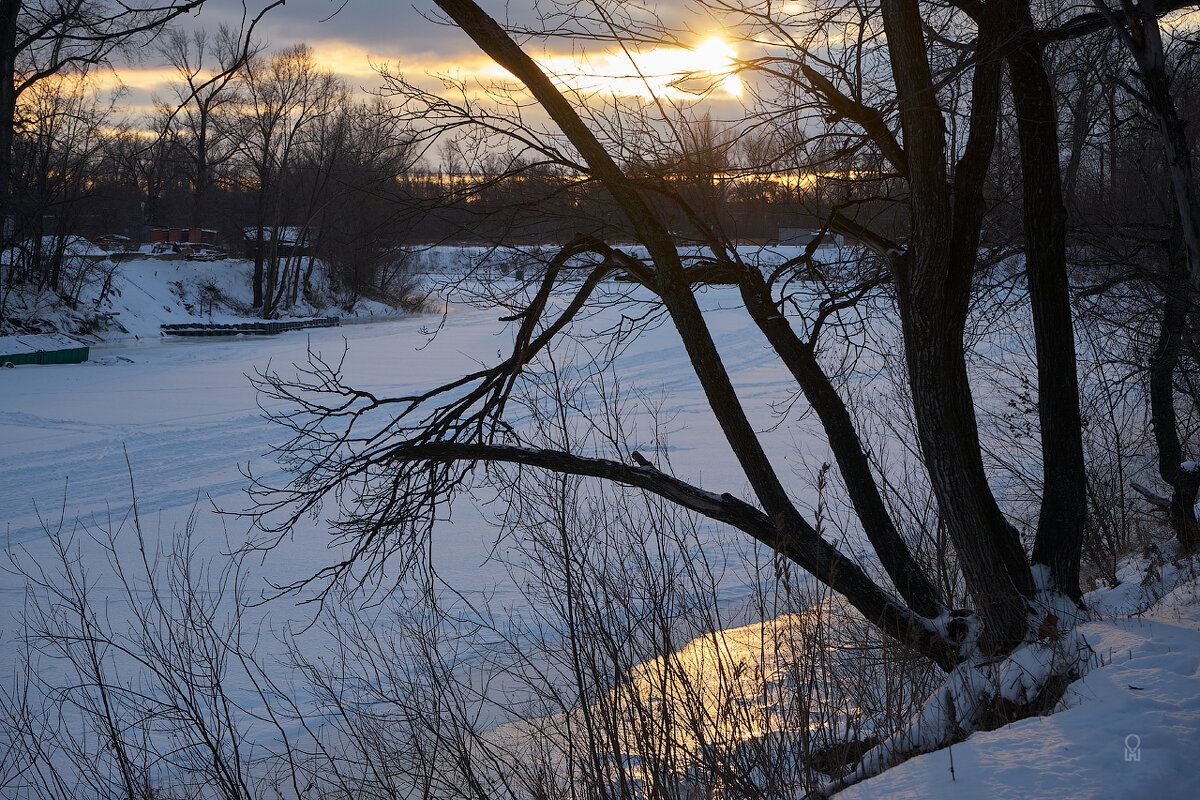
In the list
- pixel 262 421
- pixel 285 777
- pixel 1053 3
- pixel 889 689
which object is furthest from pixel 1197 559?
pixel 262 421

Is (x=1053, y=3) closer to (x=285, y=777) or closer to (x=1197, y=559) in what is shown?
(x=1197, y=559)

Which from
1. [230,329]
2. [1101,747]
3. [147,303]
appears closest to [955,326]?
[1101,747]

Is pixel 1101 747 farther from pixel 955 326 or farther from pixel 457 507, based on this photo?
pixel 457 507

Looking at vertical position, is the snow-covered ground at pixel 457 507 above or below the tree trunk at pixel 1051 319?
below

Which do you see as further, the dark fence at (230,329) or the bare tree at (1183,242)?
the dark fence at (230,329)

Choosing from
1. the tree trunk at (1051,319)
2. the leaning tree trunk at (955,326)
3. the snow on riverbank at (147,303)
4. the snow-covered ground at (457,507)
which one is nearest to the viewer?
the snow-covered ground at (457,507)

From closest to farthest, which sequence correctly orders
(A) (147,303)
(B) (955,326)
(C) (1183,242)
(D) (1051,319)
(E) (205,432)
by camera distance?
1. (B) (955,326)
2. (D) (1051,319)
3. (C) (1183,242)
4. (E) (205,432)
5. (A) (147,303)

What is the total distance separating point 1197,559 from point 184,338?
33.2 m

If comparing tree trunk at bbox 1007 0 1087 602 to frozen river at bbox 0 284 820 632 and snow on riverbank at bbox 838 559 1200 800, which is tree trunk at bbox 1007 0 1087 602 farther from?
frozen river at bbox 0 284 820 632

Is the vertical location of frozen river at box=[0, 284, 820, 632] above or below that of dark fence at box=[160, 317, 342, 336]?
below

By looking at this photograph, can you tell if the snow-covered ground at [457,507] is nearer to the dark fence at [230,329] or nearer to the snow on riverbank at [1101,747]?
the snow on riverbank at [1101,747]

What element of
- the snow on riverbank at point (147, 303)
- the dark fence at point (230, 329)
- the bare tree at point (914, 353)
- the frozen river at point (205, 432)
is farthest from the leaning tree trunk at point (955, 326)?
the dark fence at point (230, 329)

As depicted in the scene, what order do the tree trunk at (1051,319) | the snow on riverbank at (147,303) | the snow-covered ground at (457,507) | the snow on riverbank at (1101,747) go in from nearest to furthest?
the snow on riverbank at (1101,747)
the snow-covered ground at (457,507)
the tree trunk at (1051,319)
the snow on riverbank at (147,303)

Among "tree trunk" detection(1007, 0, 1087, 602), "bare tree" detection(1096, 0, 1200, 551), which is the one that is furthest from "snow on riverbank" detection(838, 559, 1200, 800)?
"bare tree" detection(1096, 0, 1200, 551)
